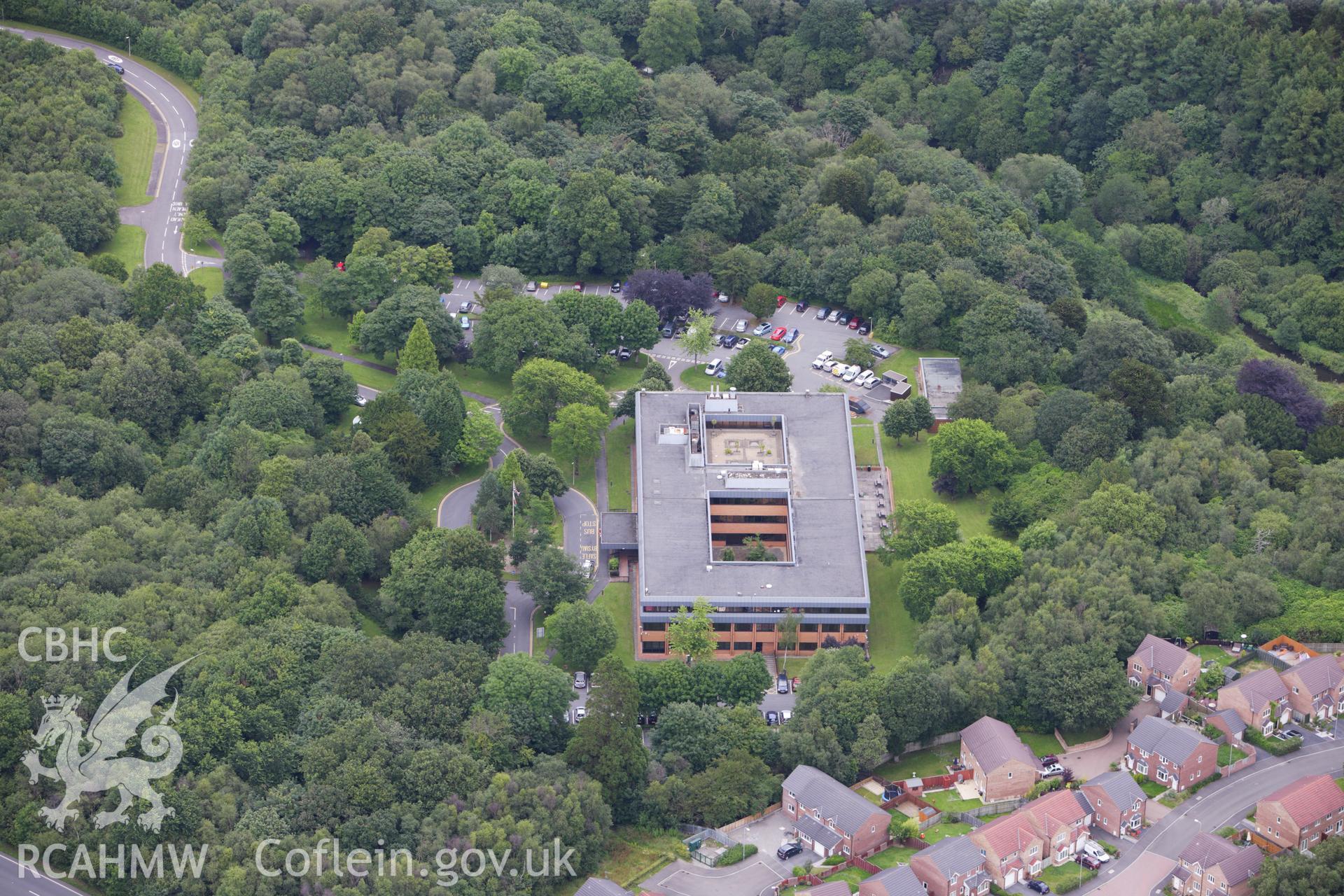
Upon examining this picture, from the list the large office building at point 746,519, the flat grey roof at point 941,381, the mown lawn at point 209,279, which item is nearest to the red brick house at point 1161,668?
the large office building at point 746,519

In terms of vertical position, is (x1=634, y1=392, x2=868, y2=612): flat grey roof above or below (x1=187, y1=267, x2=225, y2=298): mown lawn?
below

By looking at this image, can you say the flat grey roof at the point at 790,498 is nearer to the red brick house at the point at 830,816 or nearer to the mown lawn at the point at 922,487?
the mown lawn at the point at 922,487

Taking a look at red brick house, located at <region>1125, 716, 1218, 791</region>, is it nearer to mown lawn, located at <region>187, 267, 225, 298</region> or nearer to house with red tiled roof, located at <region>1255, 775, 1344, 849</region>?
house with red tiled roof, located at <region>1255, 775, 1344, 849</region>

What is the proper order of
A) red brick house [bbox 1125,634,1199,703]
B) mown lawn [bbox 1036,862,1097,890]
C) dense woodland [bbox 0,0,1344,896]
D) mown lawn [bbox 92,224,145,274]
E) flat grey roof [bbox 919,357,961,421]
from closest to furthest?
mown lawn [bbox 1036,862,1097,890], dense woodland [bbox 0,0,1344,896], red brick house [bbox 1125,634,1199,703], flat grey roof [bbox 919,357,961,421], mown lawn [bbox 92,224,145,274]

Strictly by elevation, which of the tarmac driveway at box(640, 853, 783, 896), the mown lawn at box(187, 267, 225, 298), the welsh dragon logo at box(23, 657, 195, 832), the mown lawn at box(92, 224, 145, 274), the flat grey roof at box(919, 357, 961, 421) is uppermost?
the mown lawn at box(92, 224, 145, 274)

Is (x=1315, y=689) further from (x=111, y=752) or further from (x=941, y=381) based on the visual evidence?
(x=111, y=752)

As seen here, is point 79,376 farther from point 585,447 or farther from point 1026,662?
point 1026,662

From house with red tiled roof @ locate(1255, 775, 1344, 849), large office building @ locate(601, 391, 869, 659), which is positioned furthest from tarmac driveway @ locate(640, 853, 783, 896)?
house with red tiled roof @ locate(1255, 775, 1344, 849)

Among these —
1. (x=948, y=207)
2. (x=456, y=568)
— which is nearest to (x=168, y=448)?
(x=456, y=568)
